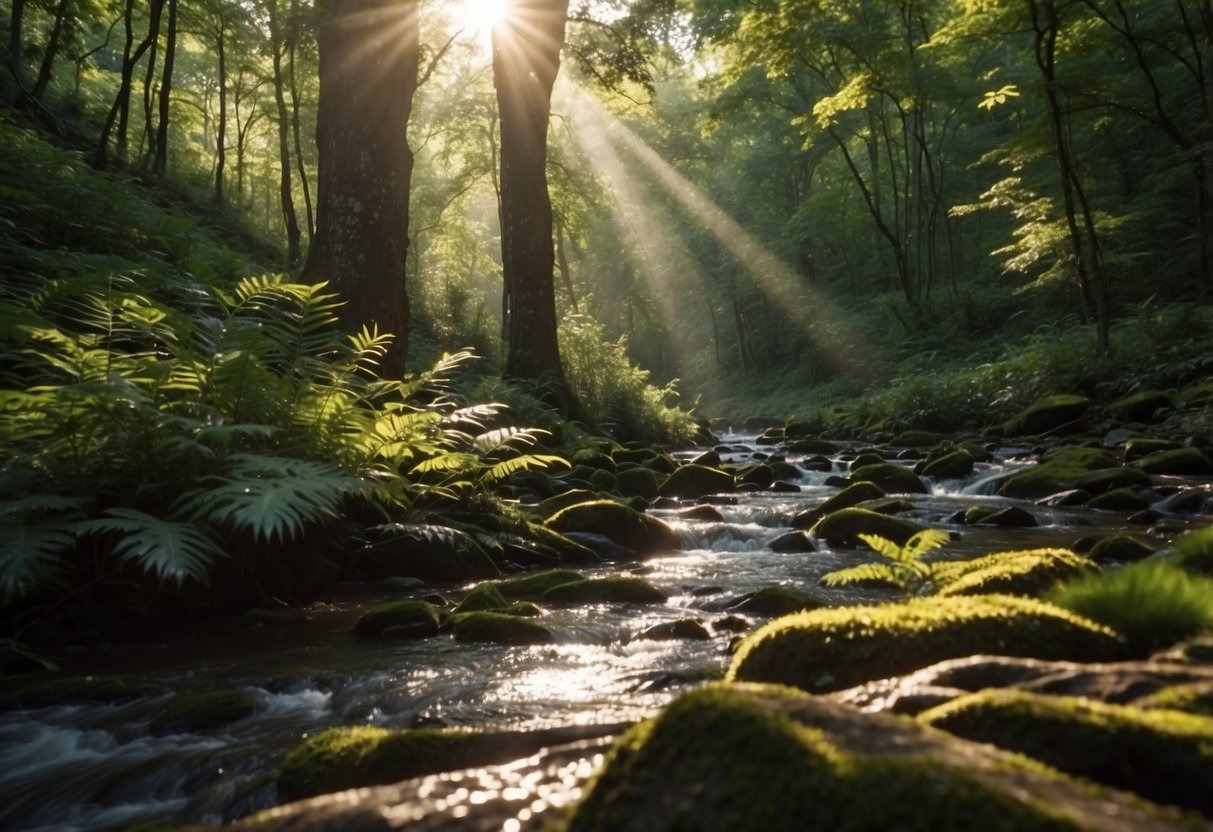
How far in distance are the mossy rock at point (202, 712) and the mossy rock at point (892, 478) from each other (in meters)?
9.11

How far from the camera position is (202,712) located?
12.2 feet

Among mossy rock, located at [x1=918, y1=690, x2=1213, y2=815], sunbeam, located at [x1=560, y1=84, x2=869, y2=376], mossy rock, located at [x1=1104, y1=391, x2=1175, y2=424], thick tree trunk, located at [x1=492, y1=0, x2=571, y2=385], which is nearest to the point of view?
mossy rock, located at [x1=918, y1=690, x2=1213, y2=815]

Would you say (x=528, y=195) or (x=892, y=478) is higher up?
(x=528, y=195)

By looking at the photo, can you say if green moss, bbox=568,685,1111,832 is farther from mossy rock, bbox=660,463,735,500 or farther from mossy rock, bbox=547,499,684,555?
mossy rock, bbox=660,463,735,500

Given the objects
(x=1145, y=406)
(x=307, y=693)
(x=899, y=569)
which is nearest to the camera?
(x=899, y=569)

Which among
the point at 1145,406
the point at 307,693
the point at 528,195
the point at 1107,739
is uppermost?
the point at 528,195

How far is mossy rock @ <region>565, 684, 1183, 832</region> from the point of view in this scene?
4.61ft

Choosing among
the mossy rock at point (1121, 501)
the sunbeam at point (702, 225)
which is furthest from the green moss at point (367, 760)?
the sunbeam at point (702, 225)

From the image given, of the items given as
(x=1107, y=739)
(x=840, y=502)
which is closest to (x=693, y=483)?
(x=840, y=502)

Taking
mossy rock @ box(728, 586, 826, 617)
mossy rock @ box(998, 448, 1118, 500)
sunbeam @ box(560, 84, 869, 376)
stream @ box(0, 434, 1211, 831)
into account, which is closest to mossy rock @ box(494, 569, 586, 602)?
stream @ box(0, 434, 1211, 831)

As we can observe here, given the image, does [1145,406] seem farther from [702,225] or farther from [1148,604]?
[702,225]

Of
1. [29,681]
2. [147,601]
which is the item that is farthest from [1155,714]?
[147,601]

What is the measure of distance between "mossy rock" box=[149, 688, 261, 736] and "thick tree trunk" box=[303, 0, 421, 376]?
4589 millimetres

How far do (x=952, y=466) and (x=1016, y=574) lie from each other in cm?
936
